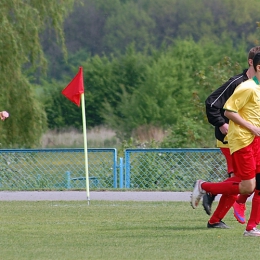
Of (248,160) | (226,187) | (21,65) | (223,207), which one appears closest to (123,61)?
(21,65)

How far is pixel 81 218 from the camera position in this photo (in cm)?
1007

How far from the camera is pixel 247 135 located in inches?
312

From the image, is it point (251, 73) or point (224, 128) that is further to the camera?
point (224, 128)

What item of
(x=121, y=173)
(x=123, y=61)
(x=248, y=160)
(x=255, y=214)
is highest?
(x=248, y=160)

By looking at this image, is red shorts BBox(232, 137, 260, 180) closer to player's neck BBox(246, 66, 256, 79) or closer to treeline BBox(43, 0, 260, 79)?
player's neck BBox(246, 66, 256, 79)

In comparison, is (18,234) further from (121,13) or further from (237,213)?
(121,13)

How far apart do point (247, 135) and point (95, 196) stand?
6.57 m

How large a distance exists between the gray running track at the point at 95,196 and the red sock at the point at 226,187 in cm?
496

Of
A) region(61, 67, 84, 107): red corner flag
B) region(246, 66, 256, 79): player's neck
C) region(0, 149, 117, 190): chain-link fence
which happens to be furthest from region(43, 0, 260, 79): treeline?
region(246, 66, 256, 79): player's neck

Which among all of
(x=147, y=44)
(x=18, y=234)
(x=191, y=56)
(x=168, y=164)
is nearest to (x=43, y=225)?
→ (x=18, y=234)

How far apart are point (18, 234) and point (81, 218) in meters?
1.82

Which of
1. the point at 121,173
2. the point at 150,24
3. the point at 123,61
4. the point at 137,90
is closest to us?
the point at 121,173

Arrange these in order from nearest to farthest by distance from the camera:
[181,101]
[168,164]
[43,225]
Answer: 1. [43,225]
2. [168,164]
3. [181,101]

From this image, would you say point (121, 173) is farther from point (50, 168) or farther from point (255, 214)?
point (255, 214)
